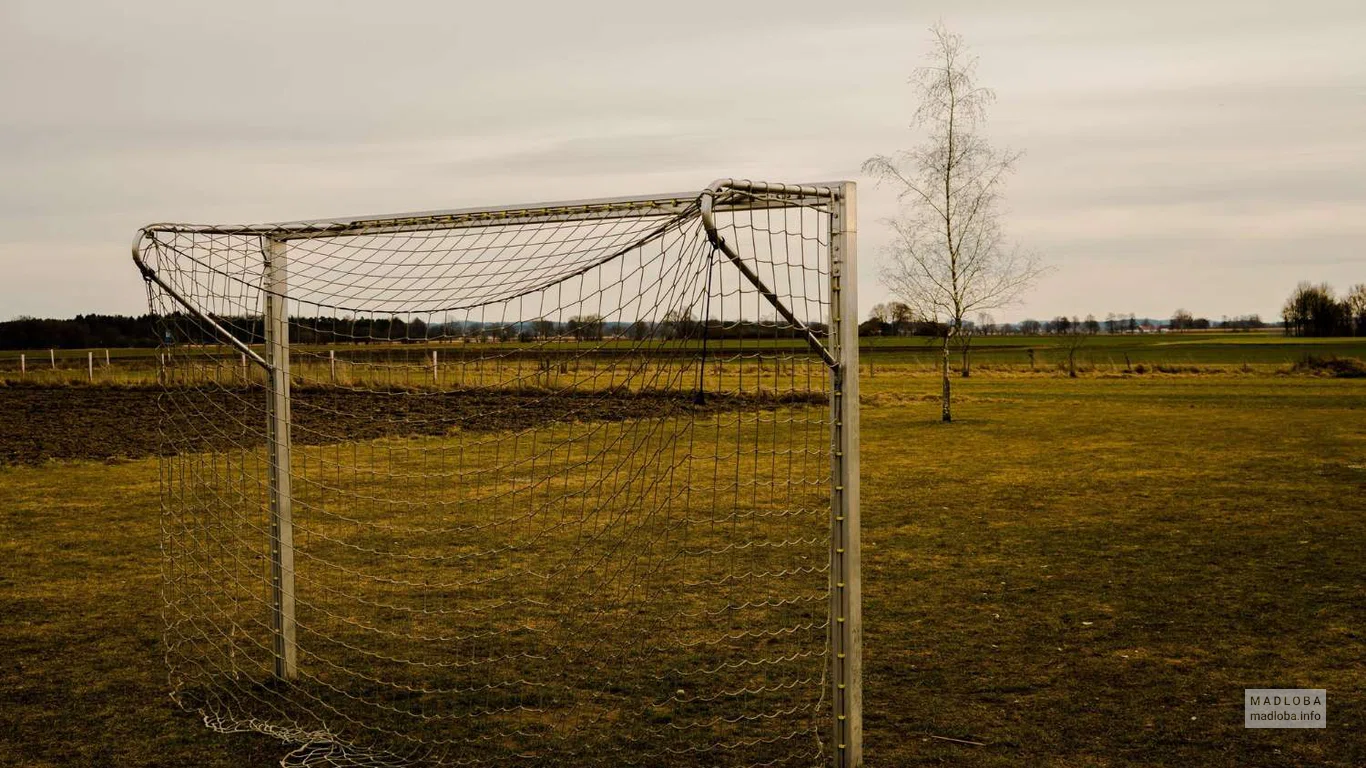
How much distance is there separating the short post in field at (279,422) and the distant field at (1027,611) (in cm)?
69

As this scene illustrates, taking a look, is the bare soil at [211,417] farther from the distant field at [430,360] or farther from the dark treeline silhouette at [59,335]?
the dark treeline silhouette at [59,335]

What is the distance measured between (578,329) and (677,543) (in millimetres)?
3895

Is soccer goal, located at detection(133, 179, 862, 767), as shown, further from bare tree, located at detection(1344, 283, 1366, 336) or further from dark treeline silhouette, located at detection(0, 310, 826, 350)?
bare tree, located at detection(1344, 283, 1366, 336)

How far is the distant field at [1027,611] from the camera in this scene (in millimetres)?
4379

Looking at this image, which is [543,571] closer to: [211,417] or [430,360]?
[430,360]

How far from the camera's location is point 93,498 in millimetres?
10789

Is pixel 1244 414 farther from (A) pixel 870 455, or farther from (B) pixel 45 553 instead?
(B) pixel 45 553

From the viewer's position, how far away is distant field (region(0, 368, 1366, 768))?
14.4 feet

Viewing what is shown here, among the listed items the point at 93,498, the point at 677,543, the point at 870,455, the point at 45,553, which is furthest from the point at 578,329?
the point at 870,455

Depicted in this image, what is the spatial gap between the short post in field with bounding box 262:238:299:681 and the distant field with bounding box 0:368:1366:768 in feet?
2.26

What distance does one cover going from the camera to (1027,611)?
20.7 ft

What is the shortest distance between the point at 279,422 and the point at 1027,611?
4347 millimetres

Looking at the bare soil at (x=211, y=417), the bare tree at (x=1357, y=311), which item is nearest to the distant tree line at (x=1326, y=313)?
the bare tree at (x=1357, y=311)

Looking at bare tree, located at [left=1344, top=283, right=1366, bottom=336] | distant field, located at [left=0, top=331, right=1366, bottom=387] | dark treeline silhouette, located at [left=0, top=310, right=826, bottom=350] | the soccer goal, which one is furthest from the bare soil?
bare tree, located at [left=1344, top=283, right=1366, bottom=336]
